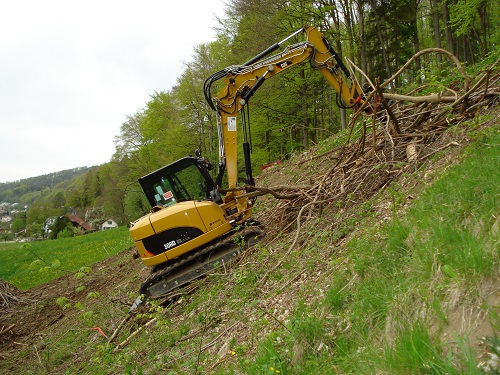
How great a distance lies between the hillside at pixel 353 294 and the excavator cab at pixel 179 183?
62.1 inches

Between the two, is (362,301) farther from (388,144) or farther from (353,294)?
(388,144)

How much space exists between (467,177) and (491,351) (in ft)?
7.37

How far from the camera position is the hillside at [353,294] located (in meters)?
2.75

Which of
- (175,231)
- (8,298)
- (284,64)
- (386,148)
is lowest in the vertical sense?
(8,298)

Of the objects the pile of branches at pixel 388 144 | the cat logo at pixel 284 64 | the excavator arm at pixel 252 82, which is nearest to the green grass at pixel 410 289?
the pile of branches at pixel 388 144

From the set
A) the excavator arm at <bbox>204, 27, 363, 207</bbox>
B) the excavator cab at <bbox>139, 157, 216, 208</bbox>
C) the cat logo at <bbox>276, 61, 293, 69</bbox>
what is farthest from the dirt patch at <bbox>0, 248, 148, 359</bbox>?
the cat logo at <bbox>276, 61, 293, 69</bbox>

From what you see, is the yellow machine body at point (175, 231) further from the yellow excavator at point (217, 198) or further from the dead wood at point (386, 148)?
the dead wood at point (386, 148)

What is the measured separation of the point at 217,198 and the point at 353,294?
16.1ft

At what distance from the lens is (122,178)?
151 ft

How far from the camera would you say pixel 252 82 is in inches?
337

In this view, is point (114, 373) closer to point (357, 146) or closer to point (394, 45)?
point (357, 146)

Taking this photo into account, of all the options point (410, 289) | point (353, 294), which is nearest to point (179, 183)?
point (353, 294)

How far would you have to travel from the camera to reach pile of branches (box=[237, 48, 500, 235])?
6.56 meters

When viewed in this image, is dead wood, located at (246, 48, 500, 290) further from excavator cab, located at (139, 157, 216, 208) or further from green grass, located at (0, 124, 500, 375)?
→ excavator cab, located at (139, 157, 216, 208)
